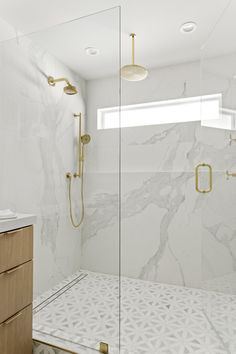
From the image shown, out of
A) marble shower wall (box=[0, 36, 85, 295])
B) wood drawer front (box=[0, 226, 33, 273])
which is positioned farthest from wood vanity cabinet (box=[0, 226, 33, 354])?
marble shower wall (box=[0, 36, 85, 295])

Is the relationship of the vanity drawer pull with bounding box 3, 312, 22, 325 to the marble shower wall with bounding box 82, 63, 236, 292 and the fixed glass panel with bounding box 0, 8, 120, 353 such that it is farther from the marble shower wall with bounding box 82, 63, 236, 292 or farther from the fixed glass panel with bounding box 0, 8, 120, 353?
the marble shower wall with bounding box 82, 63, 236, 292

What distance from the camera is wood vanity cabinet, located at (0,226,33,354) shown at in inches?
51.4

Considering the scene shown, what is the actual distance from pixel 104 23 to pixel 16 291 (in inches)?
68.7

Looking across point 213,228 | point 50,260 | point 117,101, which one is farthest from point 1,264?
point 213,228

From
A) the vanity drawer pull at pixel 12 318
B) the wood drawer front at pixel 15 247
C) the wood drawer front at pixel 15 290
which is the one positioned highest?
the wood drawer front at pixel 15 247

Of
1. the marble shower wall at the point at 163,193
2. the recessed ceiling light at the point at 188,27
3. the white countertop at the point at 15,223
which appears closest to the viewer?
the white countertop at the point at 15,223

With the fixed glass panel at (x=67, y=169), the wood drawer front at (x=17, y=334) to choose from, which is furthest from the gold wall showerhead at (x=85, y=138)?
the wood drawer front at (x=17, y=334)

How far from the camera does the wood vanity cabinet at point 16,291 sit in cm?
130

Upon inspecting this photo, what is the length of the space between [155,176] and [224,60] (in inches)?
52.0

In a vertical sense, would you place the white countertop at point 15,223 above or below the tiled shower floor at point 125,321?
above

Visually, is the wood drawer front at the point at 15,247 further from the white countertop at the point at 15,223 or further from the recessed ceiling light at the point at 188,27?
the recessed ceiling light at the point at 188,27

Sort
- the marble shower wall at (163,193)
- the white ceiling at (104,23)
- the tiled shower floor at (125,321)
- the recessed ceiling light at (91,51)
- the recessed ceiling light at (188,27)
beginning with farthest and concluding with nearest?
the marble shower wall at (163,193) → the recessed ceiling light at (188,27) → the recessed ceiling light at (91,51) → the white ceiling at (104,23) → the tiled shower floor at (125,321)

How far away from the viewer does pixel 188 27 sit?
6.88 feet

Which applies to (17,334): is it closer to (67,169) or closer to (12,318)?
(12,318)
